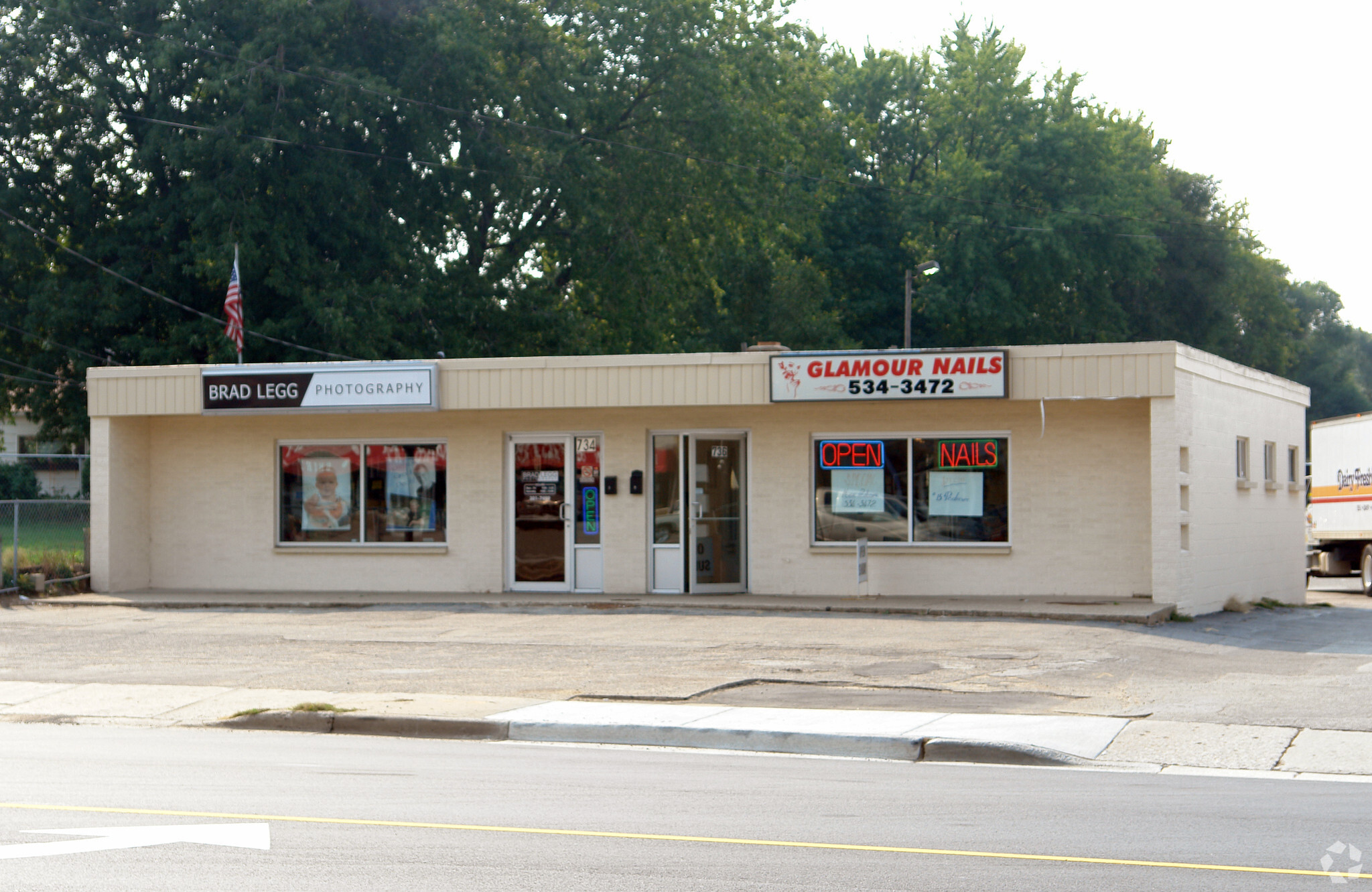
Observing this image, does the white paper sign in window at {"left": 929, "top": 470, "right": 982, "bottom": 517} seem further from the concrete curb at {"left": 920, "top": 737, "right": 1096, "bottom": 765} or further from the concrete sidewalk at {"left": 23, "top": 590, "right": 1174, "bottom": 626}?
the concrete curb at {"left": 920, "top": 737, "right": 1096, "bottom": 765}

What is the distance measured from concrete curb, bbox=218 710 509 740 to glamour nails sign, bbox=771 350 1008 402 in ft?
30.1

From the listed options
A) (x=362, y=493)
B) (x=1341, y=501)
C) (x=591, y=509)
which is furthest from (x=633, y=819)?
(x=1341, y=501)

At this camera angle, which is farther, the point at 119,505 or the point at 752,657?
the point at 119,505

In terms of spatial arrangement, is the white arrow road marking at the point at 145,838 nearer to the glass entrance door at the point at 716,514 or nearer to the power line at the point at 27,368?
the glass entrance door at the point at 716,514

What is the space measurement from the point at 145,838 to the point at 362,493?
15.2m

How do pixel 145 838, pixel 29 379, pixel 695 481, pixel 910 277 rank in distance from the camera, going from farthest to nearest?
pixel 910 277 < pixel 29 379 < pixel 695 481 < pixel 145 838

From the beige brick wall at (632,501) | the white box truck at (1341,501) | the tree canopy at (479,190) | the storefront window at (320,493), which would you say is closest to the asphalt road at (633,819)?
the beige brick wall at (632,501)

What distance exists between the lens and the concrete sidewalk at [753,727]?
10.0m

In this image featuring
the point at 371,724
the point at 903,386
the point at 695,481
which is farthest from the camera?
the point at 695,481

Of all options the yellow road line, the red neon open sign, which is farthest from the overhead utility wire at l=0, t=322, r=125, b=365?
the yellow road line

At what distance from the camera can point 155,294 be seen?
111ft

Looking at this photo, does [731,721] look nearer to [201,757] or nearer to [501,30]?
[201,757]

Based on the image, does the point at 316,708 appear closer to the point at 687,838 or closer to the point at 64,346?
the point at 687,838

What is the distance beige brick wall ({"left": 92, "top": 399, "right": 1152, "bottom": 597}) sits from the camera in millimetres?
19531
